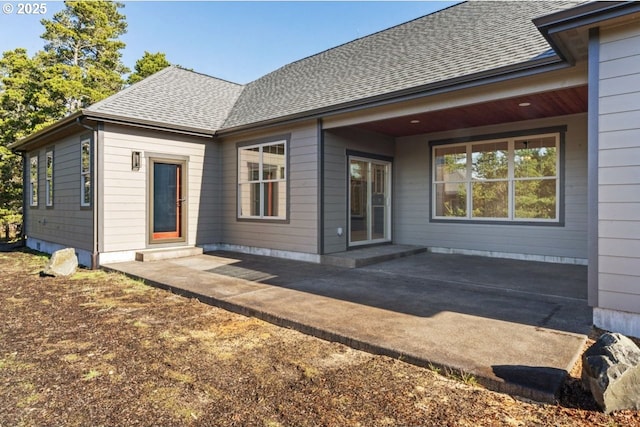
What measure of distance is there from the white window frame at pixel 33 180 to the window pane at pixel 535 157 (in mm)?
12031

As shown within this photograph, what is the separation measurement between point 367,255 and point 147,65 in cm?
1941

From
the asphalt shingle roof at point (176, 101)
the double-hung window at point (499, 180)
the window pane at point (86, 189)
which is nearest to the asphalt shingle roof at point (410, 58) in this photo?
the asphalt shingle roof at point (176, 101)

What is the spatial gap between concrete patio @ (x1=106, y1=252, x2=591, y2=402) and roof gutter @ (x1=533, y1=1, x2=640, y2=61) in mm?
2758

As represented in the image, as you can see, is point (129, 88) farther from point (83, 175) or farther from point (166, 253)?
point (166, 253)

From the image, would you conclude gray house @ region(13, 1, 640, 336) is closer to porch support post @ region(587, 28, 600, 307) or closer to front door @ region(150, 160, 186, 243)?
front door @ region(150, 160, 186, 243)

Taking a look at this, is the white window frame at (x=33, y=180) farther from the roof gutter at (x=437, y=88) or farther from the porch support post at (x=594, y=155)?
the porch support post at (x=594, y=155)

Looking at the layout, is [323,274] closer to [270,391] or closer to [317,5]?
[270,391]

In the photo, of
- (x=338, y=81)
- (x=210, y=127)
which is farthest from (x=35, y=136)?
(x=338, y=81)

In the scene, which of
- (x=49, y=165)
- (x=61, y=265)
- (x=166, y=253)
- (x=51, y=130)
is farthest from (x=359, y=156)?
(x=49, y=165)

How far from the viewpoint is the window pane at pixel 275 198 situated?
7.74 meters

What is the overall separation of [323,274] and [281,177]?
2.64 metres

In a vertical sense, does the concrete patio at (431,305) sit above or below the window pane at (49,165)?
below

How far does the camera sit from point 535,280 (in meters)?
5.34

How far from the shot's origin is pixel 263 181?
805cm
